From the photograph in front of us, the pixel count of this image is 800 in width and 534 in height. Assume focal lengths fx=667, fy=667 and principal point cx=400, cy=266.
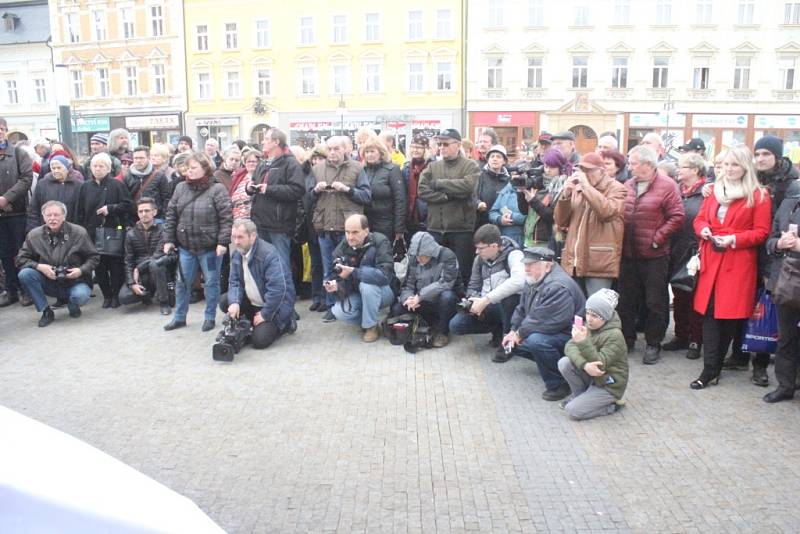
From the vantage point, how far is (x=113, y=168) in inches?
380

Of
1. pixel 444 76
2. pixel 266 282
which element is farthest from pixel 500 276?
pixel 444 76

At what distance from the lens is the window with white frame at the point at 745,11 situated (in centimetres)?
3647

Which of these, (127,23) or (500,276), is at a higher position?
(127,23)

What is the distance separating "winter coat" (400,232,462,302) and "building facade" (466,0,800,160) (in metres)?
31.4

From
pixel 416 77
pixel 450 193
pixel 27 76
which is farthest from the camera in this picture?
pixel 27 76

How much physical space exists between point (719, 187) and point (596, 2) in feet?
116

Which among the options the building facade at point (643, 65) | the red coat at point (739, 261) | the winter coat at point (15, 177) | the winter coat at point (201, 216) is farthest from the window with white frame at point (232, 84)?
the red coat at point (739, 261)

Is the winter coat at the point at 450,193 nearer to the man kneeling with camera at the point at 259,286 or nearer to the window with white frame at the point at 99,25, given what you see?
the man kneeling with camera at the point at 259,286

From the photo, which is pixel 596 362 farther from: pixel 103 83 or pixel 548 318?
pixel 103 83

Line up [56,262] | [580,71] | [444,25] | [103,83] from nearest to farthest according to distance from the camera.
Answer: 1. [56,262]
2. [580,71]
3. [444,25]
4. [103,83]

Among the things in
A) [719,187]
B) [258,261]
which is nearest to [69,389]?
[258,261]

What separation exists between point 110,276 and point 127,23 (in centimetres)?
4057

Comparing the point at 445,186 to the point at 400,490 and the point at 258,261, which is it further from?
the point at 400,490

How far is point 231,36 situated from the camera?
137ft
